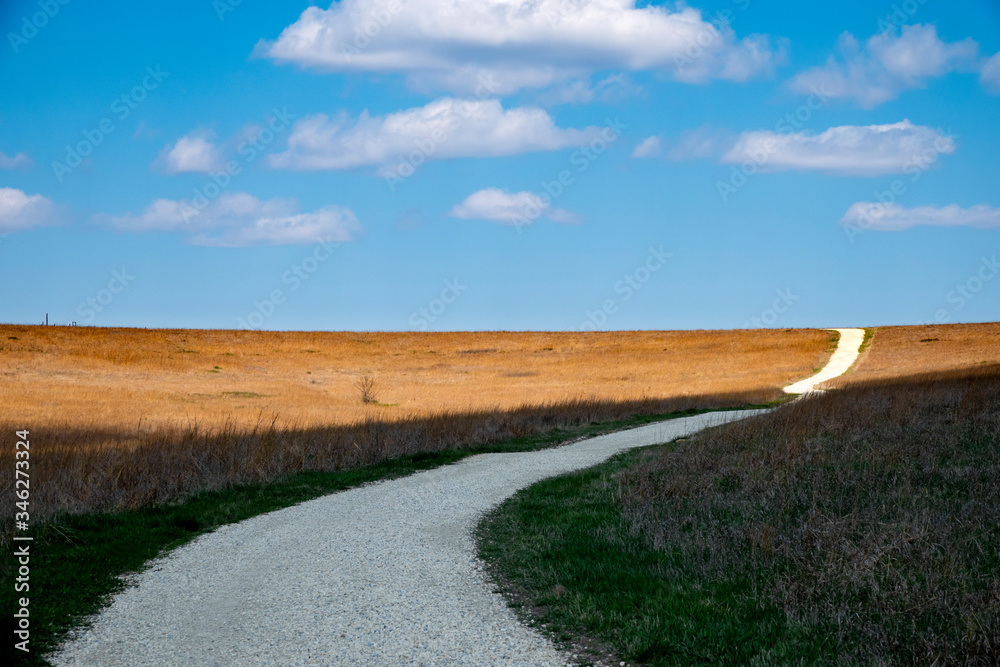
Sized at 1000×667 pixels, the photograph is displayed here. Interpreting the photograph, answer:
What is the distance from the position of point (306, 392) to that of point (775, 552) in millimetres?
37221

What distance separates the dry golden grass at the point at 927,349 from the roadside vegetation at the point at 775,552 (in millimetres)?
27100

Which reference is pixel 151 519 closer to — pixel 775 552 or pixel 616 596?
pixel 616 596

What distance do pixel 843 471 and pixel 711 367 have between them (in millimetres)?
45866

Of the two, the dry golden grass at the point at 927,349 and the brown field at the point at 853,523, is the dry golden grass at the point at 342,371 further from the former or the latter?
the brown field at the point at 853,523

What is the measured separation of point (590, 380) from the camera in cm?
5338

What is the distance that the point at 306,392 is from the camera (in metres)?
43.2

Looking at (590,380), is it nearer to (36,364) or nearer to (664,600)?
(36,364)

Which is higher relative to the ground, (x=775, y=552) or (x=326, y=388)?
(x=326, y=388)

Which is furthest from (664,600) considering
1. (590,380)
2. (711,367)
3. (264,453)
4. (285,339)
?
(285,339)

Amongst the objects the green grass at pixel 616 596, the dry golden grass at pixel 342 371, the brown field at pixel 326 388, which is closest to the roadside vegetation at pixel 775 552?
the green grass at pixel 616 596

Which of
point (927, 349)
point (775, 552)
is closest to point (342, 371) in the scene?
point (927, 349)

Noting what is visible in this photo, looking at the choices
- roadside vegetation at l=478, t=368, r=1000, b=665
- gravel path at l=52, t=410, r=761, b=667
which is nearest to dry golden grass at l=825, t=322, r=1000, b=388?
roadside vegetation at l=478, t=368, r=1000, b=665

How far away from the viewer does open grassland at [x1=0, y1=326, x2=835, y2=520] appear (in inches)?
580

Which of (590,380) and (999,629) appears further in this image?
→ (590,380)
